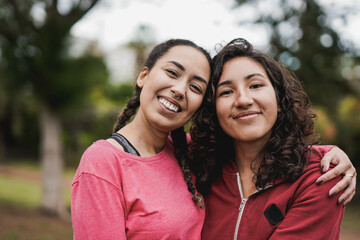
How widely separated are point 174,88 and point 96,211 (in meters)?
0.82

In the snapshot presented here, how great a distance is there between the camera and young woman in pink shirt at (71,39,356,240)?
156cm

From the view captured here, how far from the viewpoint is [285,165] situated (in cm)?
189

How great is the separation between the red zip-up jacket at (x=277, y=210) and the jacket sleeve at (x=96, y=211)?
2.29 ft

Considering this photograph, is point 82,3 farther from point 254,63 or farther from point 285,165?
point 285,165

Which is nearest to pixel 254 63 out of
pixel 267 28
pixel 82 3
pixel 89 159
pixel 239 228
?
pixel 239 228

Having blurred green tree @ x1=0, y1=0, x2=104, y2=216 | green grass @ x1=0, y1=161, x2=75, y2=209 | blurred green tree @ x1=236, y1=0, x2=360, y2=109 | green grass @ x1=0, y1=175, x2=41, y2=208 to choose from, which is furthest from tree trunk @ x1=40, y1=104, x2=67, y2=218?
blurred green tree @ x1=236, y1=0, x2=360, y2=109

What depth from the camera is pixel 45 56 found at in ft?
25.1

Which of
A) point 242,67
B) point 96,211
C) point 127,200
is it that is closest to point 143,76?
point 242,67

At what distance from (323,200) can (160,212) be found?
0.85 metres

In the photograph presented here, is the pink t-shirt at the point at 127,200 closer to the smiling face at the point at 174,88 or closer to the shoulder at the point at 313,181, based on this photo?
the smiling face at the point at 174,88

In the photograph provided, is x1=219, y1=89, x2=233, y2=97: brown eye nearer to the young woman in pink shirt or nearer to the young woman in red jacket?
the young woman in red jacket

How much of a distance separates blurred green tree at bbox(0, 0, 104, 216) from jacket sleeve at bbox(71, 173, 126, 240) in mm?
6646

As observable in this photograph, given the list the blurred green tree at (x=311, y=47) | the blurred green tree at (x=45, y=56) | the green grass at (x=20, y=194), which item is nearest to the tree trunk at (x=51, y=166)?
the blurred green tree at (x=45, y=56)

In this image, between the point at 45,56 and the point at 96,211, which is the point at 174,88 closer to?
the point at 96,211
